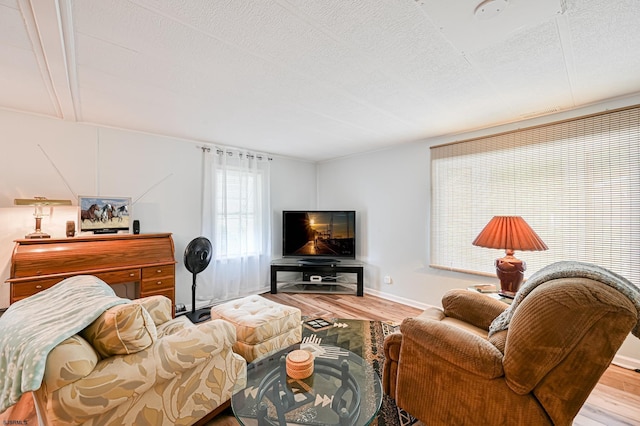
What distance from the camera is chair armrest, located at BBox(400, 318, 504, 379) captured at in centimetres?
126

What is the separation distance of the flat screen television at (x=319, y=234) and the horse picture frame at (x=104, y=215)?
7.04 feet

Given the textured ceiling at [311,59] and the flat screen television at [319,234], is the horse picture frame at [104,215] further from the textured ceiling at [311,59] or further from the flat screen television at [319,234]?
the flat screen television at [319,234]

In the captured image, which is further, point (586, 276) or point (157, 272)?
point (157, 272)

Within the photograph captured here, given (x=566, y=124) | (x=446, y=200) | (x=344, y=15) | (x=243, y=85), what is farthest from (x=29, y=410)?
(x=566, y=124)

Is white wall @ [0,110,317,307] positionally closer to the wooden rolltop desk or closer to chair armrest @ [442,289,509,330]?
the wooden rolltop desk

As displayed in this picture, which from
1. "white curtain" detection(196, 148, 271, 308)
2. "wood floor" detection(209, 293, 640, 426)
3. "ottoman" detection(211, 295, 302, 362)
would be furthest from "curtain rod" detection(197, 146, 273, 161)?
"wood floor" detection(209, 293, 640, 426)

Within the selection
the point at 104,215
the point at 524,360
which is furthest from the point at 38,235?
the point at 524,360

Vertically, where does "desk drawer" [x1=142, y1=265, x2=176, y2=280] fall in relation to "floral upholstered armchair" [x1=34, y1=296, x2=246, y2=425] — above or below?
above

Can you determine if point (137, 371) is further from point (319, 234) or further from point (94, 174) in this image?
point (319, 234)

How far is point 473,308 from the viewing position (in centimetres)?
194

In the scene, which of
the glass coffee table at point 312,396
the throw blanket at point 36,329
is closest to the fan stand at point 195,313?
the throw blanket at point 36,329

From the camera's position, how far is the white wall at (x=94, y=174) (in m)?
2.57

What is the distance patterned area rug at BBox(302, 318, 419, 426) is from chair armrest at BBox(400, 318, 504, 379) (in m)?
0.78

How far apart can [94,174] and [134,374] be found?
2.67m
